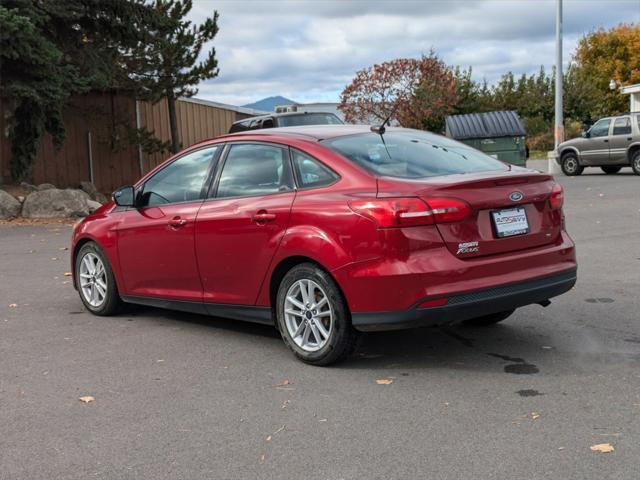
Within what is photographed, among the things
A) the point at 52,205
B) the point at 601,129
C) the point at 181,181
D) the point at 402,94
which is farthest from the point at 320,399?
the point at 402,94

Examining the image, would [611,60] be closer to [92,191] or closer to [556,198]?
[92,191]

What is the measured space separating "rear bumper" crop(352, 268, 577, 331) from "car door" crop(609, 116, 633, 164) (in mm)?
21024

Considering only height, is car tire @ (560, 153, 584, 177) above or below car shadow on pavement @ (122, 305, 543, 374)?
above

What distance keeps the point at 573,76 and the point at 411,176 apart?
2080 inches

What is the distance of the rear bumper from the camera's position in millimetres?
5164

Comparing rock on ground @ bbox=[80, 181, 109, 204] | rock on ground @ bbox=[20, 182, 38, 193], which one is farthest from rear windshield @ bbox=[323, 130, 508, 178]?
rock on ground @ bbox=[80, 181, 109, 204]

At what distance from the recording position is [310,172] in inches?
229

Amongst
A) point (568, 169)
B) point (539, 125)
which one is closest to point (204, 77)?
point (568, 169)

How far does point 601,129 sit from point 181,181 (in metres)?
21.4

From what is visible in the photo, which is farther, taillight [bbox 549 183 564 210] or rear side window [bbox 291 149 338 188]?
taillight [bbox 549 183 564 210]

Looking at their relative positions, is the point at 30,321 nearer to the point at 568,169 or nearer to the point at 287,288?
the point at 287,288

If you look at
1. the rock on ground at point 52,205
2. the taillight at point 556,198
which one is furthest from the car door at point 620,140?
the taillight at point 556,198

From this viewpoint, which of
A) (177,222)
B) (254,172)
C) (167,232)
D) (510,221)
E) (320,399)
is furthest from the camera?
(167,232)

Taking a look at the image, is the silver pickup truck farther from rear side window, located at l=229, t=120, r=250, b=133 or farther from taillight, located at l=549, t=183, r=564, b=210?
taillight, located at l=549, t=183, r=564, b=210
